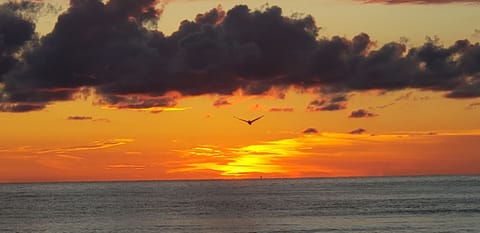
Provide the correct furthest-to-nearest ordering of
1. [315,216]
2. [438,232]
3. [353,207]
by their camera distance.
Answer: [353,207]
[315,216]
[438,232]

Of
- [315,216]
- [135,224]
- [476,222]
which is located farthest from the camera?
[315,216]

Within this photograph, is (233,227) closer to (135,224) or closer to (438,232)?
(135,224)

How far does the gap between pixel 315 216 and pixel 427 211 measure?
18.1 meters

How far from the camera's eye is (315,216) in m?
135

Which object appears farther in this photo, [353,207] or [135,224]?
[353,207]

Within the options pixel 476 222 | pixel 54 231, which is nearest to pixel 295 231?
pixel 476 222

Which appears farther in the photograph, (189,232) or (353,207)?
(353,207)

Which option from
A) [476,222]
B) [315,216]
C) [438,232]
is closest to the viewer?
[438,232]

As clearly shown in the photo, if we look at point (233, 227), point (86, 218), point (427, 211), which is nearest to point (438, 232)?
point (233, 227)

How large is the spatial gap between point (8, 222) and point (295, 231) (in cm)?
4831

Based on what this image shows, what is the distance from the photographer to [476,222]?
114250 millimetres

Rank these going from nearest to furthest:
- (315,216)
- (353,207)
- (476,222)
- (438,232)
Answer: (438,232) < (476,222) < (315,216) < (353,207)

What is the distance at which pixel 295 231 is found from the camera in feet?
359

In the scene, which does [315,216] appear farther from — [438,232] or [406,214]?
[438,232]
